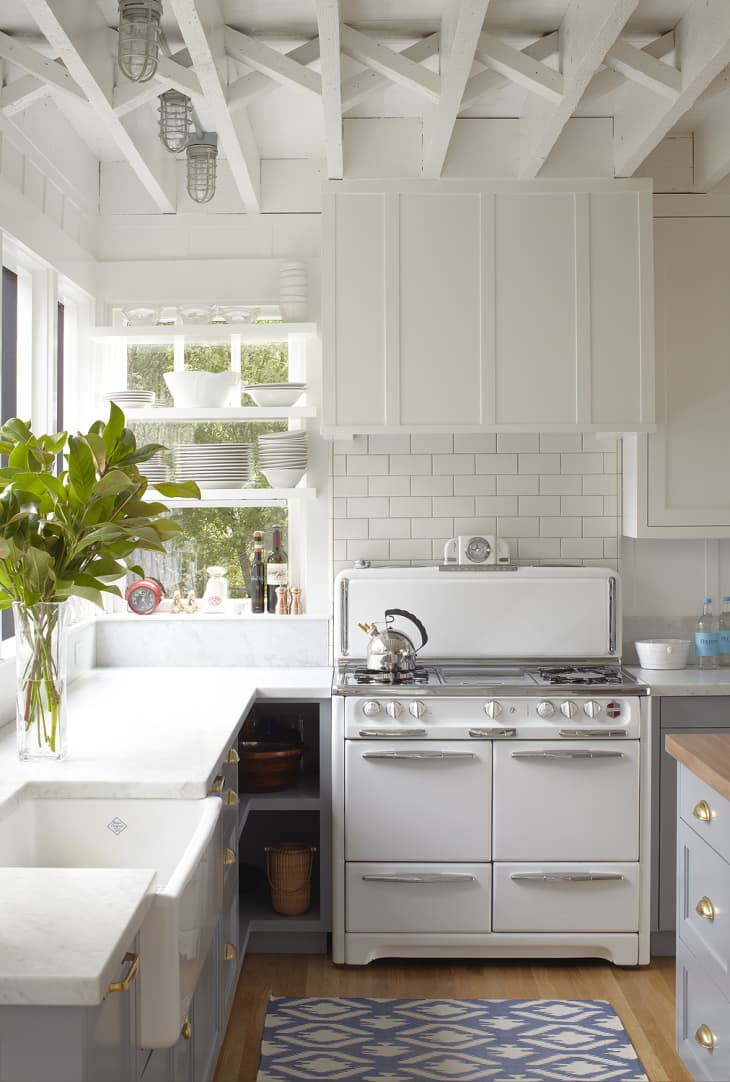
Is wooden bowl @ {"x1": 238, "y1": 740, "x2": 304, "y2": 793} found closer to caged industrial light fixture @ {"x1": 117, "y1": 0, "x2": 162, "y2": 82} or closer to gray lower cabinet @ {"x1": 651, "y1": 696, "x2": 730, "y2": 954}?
gray lower cabinet @ {"x1": 651, "y1": 696, "x2": 730, "y2": 954}

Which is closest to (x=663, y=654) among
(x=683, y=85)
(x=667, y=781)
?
(x=667, y=781)

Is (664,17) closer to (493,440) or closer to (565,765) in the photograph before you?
(493,440)

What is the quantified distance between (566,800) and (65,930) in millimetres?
2221

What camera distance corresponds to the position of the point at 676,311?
3695 millimetres

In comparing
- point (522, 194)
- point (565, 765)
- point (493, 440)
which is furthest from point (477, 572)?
point (522, 194)

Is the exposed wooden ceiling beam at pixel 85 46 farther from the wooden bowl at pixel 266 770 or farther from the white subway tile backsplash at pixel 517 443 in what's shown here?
the wooden bowl at pixel 266 770

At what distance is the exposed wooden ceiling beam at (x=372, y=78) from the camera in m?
2.83

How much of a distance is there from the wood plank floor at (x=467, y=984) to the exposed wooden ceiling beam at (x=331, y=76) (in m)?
2.69

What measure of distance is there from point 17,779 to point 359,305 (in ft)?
6.52

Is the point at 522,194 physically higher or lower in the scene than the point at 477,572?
higher

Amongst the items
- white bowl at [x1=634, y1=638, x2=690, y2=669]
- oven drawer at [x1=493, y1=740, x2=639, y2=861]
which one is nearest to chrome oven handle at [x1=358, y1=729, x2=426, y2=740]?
oven drawer at [x1=493, y1=740, x2=639, y2=861]

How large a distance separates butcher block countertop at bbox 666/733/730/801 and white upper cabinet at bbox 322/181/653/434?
4.30 ft

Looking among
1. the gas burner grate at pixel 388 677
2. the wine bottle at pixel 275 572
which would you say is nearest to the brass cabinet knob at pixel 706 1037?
the gas burner grate at pixel 388 677

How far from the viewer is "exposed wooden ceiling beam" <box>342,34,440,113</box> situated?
2.83 m
